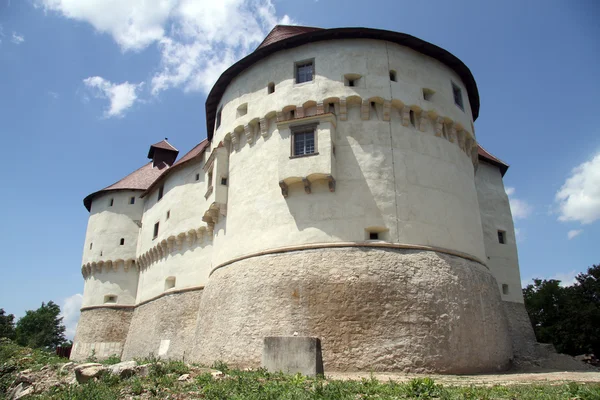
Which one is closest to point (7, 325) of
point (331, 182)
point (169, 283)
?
point (169, 283)

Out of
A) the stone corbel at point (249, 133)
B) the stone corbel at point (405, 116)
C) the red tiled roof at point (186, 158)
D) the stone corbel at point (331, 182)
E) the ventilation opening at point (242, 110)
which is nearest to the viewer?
the stone corbel at point (331, 182)

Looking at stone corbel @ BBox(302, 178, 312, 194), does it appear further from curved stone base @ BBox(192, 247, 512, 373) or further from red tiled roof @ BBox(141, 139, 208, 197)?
red tiled roof @ BBox(141, 139, 208, 197)

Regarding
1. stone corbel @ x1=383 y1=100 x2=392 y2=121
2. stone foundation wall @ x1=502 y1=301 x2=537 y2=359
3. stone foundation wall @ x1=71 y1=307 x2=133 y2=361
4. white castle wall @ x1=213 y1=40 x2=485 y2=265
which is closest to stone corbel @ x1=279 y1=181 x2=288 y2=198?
white castle wall @ x1=213 y1=40 x2=485 y2=265

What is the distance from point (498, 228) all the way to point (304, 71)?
1406 centimetres

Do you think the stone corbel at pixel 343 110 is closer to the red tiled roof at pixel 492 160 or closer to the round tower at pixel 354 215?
the round tower at pixel 354 215

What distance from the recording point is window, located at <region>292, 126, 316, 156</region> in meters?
17.0

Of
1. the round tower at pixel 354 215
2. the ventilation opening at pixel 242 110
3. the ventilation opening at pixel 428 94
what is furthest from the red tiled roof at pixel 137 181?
the ventilation opening at pixel 428 94

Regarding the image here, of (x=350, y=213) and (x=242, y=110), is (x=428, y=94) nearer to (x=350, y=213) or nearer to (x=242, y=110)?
(x=350, y=213)

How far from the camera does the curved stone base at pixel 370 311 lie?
548 inches

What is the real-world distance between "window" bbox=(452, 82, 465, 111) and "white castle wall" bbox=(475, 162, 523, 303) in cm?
712

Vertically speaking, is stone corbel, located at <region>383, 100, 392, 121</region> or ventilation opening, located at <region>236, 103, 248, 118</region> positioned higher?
ventilation opening, located at <region>236, 103, 248, 118</region>

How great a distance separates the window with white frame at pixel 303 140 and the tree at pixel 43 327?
5107cm

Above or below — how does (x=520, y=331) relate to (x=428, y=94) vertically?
below

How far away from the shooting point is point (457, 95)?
2006 cm
